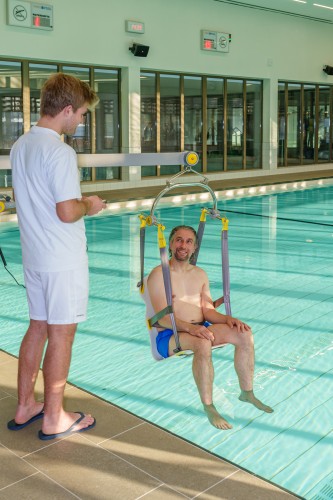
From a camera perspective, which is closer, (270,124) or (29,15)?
(29,15)

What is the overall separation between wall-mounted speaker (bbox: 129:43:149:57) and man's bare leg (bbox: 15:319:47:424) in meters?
11.5

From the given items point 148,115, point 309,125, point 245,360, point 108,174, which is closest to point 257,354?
→ point 245,360

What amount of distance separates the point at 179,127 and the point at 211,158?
1.45 m

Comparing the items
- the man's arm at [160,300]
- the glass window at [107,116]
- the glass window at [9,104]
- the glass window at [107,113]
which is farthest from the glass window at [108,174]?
the man's arm at [160,300]

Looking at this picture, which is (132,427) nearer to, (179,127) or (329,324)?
(329,324)

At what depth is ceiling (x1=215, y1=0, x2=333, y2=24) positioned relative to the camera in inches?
583

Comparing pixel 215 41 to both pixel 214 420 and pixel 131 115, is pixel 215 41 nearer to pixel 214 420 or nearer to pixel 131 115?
pixel 131 115

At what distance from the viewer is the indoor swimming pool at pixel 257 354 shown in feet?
10.2

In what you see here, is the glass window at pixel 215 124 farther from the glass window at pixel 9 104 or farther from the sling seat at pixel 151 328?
the sling seat at pixel 151 328

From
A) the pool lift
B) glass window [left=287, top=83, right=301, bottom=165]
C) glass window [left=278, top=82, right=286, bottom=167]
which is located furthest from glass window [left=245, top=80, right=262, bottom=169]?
the pool lift

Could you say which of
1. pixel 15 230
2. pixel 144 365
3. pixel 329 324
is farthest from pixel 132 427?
pixel 15 230

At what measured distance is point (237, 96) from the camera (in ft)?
54.9

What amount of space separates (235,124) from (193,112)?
1.66 metres

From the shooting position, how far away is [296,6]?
15.5 metres
